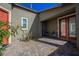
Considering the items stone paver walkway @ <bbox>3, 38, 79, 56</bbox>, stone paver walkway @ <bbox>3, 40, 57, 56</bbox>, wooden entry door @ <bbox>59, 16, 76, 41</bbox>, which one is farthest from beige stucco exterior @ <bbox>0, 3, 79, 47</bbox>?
stone paver walkway @ <bbox>3, 40, 57, 56</bbox>

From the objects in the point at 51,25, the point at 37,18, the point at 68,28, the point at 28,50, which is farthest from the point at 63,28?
the point at 28,50

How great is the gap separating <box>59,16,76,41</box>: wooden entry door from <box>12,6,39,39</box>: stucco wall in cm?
302

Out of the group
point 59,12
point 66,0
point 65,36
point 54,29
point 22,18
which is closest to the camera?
point 66,0

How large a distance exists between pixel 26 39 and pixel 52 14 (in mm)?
3337

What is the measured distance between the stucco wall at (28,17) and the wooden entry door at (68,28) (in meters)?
3.02

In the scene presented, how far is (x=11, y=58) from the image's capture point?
3664mm

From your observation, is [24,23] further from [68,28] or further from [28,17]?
[68,28]

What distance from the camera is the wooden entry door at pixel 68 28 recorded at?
12.1 meters

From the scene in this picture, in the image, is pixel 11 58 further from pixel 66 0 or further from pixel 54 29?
pixel 54 29

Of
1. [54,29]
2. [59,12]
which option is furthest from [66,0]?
[54,29]

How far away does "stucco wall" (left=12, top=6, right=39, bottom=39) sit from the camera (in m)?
13.3

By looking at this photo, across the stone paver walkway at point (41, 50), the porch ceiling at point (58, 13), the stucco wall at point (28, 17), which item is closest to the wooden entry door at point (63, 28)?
the porch ceiling at point (58, 13)

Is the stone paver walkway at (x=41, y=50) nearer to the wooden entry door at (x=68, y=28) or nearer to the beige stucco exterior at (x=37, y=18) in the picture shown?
the wooden entry door at (x=68, y=28)

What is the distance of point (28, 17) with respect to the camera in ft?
50.0
